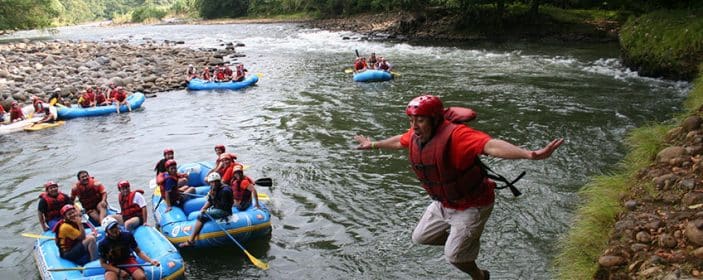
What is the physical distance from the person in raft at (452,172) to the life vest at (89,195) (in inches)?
212

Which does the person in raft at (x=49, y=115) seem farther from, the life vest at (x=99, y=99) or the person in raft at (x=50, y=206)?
the person in raft at (x=50, y=206)

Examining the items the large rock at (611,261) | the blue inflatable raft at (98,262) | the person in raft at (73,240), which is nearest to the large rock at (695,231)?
the large rock at (611,261)

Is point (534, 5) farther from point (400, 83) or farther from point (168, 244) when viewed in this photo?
point (168, 244)

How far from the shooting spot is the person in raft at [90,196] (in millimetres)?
7781

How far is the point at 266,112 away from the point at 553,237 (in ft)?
34.1

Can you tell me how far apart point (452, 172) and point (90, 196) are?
597 cm

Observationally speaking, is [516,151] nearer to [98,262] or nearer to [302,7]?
[98,262]

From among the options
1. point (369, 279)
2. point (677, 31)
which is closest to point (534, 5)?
point (677, 31)

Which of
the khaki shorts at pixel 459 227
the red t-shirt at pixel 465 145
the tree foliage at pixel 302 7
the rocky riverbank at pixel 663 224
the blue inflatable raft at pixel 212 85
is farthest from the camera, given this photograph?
the tree foliage at pixel 302 7

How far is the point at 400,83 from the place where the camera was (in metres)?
18.8

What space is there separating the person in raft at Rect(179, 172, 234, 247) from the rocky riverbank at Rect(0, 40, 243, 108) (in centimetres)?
1268

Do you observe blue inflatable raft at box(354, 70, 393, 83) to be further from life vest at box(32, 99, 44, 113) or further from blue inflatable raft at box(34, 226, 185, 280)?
blue inflatable raft at box(34, 226, 185, 280)

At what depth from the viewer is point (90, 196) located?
786cm

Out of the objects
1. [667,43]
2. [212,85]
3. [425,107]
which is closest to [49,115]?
[212,85]
